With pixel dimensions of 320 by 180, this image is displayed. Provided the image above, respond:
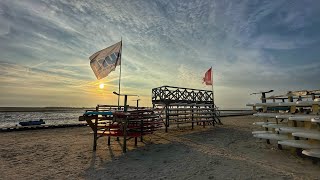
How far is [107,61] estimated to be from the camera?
11711 mm

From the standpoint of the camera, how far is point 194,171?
5.95m

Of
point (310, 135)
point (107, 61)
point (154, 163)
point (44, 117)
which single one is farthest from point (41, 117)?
point (310, 135)

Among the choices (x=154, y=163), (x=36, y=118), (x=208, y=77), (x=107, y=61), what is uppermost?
(x=208, y=77)

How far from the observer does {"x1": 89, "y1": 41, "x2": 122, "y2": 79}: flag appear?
1159 cm

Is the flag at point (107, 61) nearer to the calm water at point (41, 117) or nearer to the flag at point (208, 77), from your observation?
the flag at point (208, 77)

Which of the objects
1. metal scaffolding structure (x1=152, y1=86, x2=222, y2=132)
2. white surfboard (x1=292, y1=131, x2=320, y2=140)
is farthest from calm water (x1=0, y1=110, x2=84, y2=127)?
white surfboard (x1=292, y1=131, x2=320, y2=140)

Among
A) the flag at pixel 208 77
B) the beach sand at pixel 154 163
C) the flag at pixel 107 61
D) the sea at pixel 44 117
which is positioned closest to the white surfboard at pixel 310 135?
the beach sand at pixel 154 163

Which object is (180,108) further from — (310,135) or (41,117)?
(41,117)

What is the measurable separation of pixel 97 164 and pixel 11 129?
44.5ft

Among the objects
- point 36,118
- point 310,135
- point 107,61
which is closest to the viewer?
point 310,135

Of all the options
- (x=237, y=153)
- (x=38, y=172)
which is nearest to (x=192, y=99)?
(x=237, y=153)

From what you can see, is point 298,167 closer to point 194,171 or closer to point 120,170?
point 194,171

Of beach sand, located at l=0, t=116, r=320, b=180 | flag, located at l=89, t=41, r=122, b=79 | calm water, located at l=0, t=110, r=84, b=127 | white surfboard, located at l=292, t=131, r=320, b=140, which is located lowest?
calm water, located at l=0, t=110, r=84, b=127

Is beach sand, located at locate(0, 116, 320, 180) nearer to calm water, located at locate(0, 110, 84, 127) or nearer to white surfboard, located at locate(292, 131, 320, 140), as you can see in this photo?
white surfboard, located at locate(292, 131, 320, 140)
